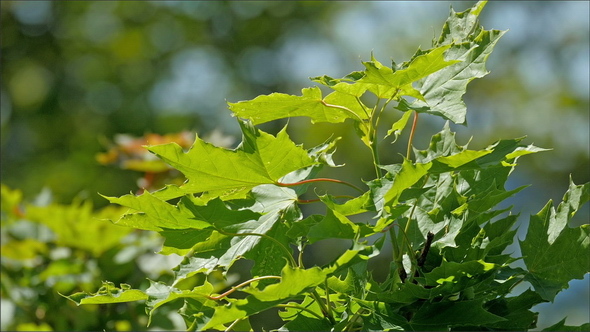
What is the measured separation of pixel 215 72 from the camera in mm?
9062

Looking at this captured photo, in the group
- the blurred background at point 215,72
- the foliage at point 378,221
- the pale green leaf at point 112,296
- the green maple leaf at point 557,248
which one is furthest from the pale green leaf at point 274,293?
the blurred background at point 215,72

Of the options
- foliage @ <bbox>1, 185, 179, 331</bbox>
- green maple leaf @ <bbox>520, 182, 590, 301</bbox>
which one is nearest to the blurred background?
foliage @ <bbox>1, 185, 179, 331</bbox>

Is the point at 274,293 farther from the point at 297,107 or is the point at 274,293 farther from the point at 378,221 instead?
the point at 297,107

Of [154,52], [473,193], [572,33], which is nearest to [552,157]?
[572,33]

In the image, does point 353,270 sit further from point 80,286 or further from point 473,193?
point 80,286

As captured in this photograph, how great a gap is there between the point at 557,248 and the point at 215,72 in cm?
856

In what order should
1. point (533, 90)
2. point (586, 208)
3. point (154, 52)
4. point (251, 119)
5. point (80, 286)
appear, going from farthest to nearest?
1. point (154, 52)
2. point (533, 90)
3. point (586, 208)
4. point (80, 286)
5. point (251, 119)

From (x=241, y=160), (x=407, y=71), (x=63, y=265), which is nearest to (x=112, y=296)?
(x=241, y=160)

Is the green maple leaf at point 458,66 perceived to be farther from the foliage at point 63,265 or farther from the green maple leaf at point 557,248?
the foliage at point 63,265

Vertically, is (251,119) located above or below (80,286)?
above

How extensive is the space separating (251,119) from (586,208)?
7.03 m

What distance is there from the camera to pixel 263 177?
0.69 metres

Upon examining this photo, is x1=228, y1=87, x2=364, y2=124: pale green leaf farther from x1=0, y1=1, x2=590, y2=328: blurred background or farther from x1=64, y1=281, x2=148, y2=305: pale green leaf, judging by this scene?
x1=0, y1=1, x2=590, y2=328: blurred background

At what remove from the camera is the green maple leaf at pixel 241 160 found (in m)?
0.66
